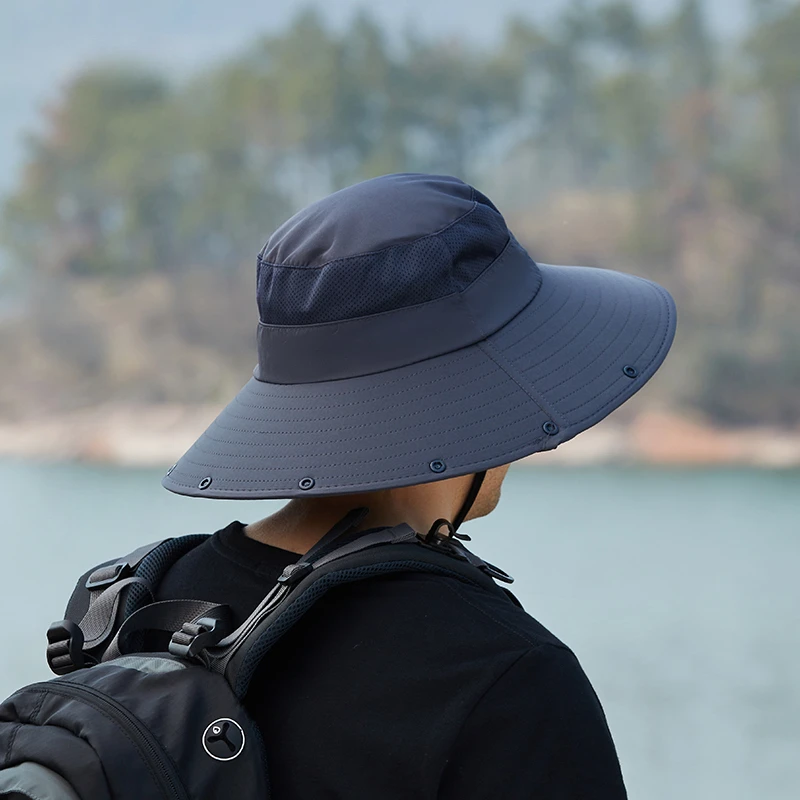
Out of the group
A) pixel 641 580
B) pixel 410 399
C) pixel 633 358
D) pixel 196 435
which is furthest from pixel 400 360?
pixel 196 435

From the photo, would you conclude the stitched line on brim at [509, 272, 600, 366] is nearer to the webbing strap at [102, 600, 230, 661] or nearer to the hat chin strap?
the hat chin strap

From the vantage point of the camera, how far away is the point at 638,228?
662 centimetres

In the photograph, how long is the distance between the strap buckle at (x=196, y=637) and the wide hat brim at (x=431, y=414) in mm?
71

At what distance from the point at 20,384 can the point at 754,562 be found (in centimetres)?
418

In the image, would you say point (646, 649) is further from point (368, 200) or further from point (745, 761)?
point (368, 200)

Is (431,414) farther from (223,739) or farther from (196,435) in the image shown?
(196,435)

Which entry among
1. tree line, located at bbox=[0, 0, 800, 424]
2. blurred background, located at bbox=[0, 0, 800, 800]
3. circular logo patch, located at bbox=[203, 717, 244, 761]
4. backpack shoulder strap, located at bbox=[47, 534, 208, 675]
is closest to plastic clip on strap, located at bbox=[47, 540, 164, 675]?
backpack shoulder strap, located at bbox=[47, 534, 208, 675]

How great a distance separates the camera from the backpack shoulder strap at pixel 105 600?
536 mm

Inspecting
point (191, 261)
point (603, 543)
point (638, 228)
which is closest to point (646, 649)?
point (603, 543)

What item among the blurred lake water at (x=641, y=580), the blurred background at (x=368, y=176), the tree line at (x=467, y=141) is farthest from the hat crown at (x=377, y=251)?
the tree line at (x=467, y=141)

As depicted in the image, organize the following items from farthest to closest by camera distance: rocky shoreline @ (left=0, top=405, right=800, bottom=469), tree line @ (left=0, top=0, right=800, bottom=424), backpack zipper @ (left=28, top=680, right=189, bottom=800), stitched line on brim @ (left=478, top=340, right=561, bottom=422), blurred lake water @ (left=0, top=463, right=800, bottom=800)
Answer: tree line @ (left=0, top=0, right=800, bottom=424) < rocky shoreline @ (left=0, top=405, right=800, bottom=469) < blurred lake water @ (left=0, top=463, right=800, bottom=800) < stitched line on brim @ (left=478, top=340, right=561, bottom=422) < backpack zipper @ (left=28, top=680, right=189, bottom=800)

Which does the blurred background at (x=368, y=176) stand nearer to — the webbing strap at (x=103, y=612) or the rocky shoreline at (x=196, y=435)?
the rocky shoreline at (x=196, y=435)

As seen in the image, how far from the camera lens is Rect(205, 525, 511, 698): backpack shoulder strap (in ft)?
1.53

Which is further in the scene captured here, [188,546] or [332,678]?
[188,546]
